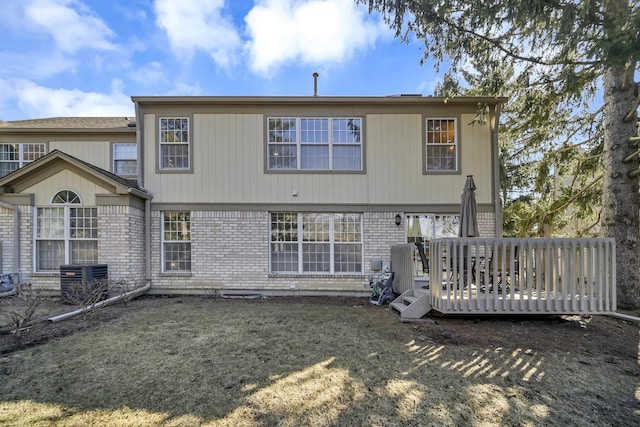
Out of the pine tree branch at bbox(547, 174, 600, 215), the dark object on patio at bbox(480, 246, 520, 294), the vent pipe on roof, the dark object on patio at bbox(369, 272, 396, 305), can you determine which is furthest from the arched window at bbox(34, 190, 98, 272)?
the pine tree branch at bbox(547, 174, 600, 215)

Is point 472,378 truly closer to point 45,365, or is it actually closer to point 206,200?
point 45,365

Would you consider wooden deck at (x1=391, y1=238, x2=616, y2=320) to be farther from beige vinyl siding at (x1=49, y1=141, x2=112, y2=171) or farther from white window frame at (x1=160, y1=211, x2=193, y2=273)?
beige vinyl siding at (x1=49, y1=141, x2=112, y2=171)

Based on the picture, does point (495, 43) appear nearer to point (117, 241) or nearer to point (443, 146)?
point (443, 146)

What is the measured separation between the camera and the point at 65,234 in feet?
27.3

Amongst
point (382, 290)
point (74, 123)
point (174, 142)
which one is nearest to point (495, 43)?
point (382, 290)

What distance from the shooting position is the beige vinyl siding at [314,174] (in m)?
8.81

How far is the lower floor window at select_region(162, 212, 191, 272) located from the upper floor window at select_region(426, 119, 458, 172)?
23.3 feet

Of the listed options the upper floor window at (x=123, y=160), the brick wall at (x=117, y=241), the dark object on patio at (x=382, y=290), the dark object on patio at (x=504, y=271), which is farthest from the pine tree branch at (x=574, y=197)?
the upper floor window at (x=123, y=160)

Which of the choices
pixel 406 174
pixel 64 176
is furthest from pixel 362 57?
pixel 64 176

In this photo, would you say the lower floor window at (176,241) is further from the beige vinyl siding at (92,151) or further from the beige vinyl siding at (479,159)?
the beige vinyl siding at (479,159)

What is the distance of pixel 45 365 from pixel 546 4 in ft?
30.3

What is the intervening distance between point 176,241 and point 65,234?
276cm

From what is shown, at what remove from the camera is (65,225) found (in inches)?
327

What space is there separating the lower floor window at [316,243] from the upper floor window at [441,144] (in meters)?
2.65
